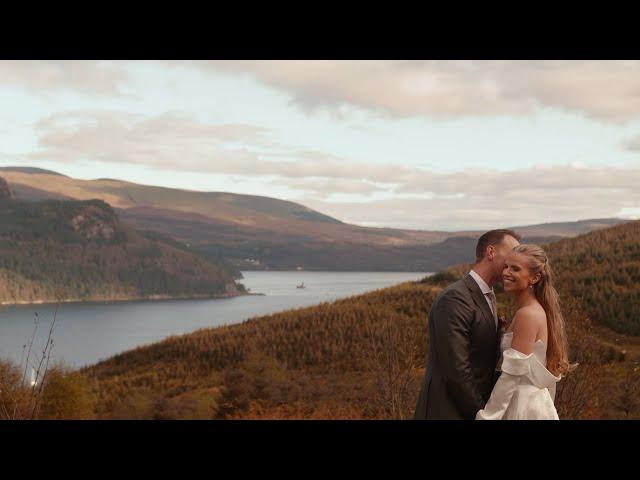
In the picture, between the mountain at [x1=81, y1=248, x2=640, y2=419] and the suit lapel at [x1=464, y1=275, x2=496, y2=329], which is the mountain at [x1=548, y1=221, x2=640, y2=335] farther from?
the suit lapel at [x1=464, y1=275, x2=496, y2=329]

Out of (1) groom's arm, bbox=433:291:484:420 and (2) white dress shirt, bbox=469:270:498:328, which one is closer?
(1) groom's arm, bbox=433:291:484:420

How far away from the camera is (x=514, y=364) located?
12.6ft

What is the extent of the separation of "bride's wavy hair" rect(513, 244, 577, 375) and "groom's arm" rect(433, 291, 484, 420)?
0.38 meters

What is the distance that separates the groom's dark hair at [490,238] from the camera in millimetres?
4125

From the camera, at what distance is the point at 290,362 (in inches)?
1318

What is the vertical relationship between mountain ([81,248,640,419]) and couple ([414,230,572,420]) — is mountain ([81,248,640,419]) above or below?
below

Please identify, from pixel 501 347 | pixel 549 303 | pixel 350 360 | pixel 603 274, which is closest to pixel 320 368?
pixel 350 360

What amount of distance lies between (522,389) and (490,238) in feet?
2.70

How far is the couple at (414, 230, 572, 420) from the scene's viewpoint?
12.7ft

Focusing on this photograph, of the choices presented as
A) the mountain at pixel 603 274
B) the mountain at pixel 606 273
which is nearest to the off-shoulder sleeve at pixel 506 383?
the mountain at pixel 606 273

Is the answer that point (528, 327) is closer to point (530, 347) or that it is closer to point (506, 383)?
point (530, 347)

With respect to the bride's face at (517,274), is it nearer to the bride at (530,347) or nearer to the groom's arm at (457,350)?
the bride at (530,347)

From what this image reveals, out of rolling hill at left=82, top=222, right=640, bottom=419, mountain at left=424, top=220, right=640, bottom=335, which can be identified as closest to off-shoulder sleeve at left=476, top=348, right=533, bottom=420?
rolling hill at left=82, top=222, right=640, bottom=419
